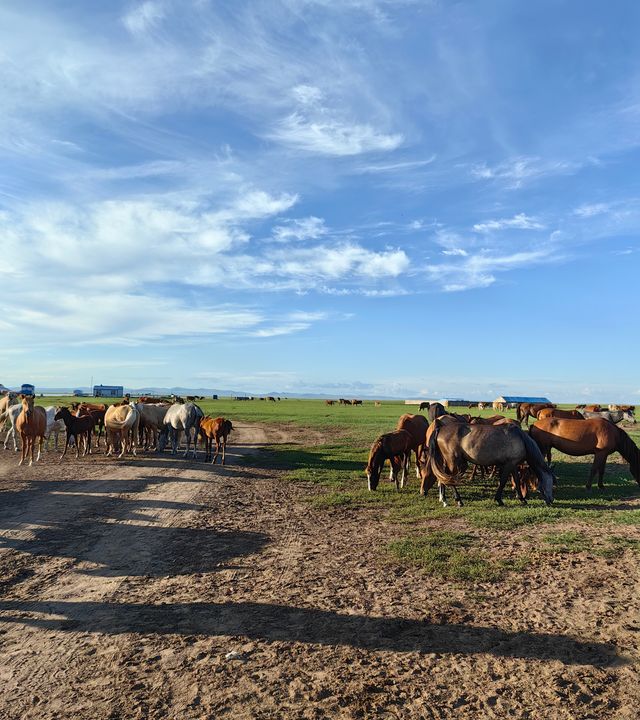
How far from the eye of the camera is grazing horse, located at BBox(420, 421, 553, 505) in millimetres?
12516

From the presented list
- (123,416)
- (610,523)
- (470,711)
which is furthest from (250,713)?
(123,416)

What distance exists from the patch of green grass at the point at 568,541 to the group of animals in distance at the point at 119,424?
1281 cm

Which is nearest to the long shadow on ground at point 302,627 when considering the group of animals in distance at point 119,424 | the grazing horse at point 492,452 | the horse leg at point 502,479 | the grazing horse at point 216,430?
the grazing horse at point 492,452

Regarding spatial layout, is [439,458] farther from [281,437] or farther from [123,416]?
[281,437]

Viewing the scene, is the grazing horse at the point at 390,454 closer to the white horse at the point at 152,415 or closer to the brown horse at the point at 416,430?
the brown horse at the point at 416,430

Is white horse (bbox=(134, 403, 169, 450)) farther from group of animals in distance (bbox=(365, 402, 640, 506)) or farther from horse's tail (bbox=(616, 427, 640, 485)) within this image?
horse's tail (bbox=(616, 427, 640, 485))

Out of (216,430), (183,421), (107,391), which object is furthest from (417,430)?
(107,391)

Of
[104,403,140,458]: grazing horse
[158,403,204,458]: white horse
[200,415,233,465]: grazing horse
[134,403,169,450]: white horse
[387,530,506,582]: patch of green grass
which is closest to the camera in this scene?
[387,530,506,582]: patch of green grass

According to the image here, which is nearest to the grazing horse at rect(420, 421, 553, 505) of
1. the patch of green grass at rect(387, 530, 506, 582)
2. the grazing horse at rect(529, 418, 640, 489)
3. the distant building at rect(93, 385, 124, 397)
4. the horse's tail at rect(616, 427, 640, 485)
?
the grazing horse at rect(529, 418, 640, 489)

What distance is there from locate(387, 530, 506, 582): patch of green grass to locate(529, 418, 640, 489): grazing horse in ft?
22.9

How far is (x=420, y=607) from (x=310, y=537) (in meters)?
3.68

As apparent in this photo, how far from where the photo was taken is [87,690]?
15.3 ft

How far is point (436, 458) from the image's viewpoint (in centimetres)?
1330

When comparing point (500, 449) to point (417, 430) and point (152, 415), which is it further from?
point (152, 415)
